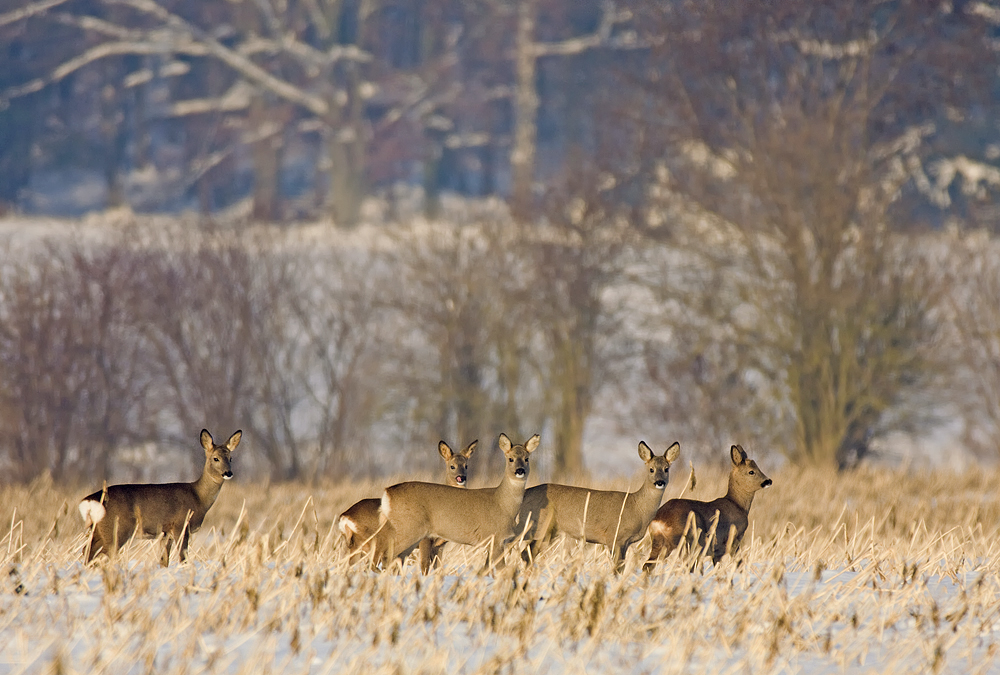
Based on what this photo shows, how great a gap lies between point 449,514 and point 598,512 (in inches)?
34.7

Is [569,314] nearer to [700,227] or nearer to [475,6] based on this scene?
[700,227]

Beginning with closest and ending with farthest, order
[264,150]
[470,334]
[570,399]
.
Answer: [570,399] → [470,334] → [264,150]

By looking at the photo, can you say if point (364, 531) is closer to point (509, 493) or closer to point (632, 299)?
point (509, 493)

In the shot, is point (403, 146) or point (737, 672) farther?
point (403, 146)

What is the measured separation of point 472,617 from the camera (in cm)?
604

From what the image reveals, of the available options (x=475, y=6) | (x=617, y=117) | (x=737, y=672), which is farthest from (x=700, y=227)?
(x=475, y=6)

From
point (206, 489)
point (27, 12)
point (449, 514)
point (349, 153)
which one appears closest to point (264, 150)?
point (349, 153)

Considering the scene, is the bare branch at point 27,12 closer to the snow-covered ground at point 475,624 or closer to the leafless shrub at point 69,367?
the leafless shrub at point 69,367

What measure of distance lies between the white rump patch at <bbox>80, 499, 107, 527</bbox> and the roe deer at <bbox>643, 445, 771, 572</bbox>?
2.87 meters

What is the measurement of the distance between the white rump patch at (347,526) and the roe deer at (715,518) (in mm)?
1545

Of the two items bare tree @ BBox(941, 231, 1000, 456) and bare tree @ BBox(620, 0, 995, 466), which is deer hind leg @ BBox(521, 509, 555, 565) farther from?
bare tree @ BBox(941, 231, 1000, 456)

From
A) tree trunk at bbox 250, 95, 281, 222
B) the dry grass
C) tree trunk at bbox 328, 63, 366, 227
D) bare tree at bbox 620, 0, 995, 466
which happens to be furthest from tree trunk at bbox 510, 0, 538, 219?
the dry grass

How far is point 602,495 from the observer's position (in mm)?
7633

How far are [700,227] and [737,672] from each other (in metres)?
19.5
